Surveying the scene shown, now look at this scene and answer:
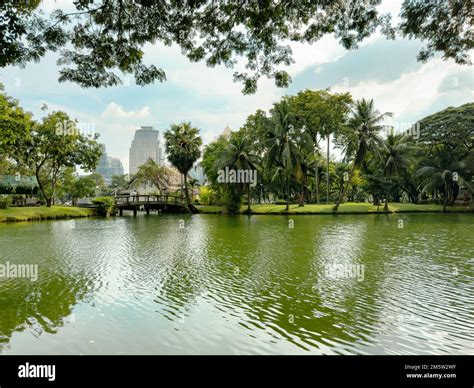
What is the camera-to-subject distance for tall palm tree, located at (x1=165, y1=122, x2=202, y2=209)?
3875 centimetres

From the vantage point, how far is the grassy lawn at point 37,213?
26281 millimetres

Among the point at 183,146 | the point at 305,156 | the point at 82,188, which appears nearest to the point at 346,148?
the point at 305,156

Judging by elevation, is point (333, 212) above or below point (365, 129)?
below

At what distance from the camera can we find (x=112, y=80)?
21.2 feet

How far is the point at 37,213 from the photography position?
28703mm

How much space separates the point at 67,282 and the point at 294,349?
6638 millimetres

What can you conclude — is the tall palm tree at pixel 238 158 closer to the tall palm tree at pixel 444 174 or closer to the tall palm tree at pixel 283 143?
the tall palm tree at pixel 283 143

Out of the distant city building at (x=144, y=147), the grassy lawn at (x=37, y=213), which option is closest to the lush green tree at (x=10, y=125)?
the grassy lawn at (x=37, y=213)

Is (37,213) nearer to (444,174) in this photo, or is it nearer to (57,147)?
(57,147)

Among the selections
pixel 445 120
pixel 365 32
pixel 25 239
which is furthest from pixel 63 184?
pixel 445 120

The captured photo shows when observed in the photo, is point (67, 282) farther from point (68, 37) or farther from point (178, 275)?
point (68, 37)

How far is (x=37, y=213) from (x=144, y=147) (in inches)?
6019

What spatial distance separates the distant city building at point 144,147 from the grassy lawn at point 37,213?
429 feet
